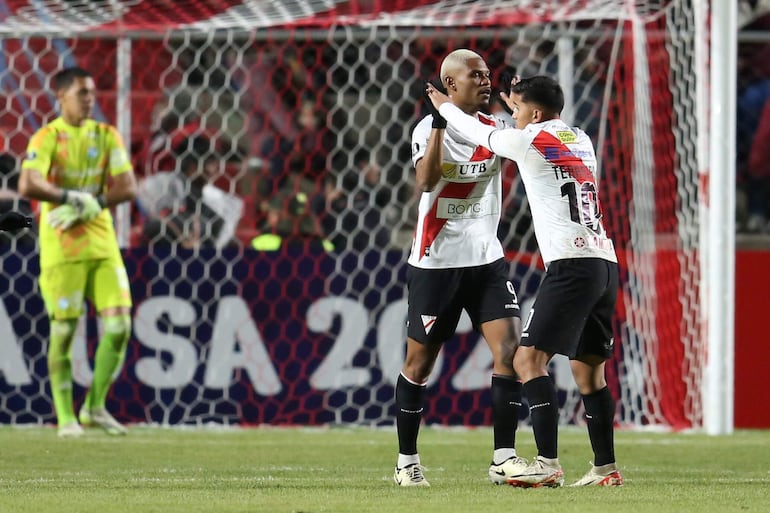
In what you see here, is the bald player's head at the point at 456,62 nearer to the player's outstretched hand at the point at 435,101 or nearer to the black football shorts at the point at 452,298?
the player's outstretched hand at the point at 435,101

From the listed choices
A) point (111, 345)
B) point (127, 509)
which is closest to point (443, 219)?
point (127, 509)

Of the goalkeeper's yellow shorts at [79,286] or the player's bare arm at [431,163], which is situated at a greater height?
the player's bare arm at [431,163]

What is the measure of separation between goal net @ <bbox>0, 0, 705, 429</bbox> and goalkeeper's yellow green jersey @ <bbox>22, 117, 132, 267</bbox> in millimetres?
802

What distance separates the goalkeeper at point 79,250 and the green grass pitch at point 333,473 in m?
0.32

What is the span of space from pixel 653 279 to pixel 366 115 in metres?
2.29

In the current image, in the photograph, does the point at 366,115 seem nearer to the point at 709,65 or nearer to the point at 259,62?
the point at 259,62

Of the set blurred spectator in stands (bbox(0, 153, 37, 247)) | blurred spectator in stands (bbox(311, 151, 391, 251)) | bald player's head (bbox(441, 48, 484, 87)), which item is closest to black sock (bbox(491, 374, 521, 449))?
bald player's head (bbox(441, 48, 484, 87))

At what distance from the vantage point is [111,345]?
855 cm

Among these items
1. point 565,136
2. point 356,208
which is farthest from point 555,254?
point 356,208

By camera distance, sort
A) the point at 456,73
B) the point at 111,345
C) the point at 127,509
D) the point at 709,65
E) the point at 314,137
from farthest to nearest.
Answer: the point at 314,137, the point at 709,65, the point at 111,345, the point at 456,73, the point at 127,509

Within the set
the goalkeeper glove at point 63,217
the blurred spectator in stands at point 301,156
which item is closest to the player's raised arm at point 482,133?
the goalkeeper glove at point 63,217

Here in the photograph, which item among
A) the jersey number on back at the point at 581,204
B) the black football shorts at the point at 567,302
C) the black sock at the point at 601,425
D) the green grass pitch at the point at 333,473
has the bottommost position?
the green grass pitch at the point at 333,473

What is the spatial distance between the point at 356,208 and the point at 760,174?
10.7ft

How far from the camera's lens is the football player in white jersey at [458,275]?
593cm
